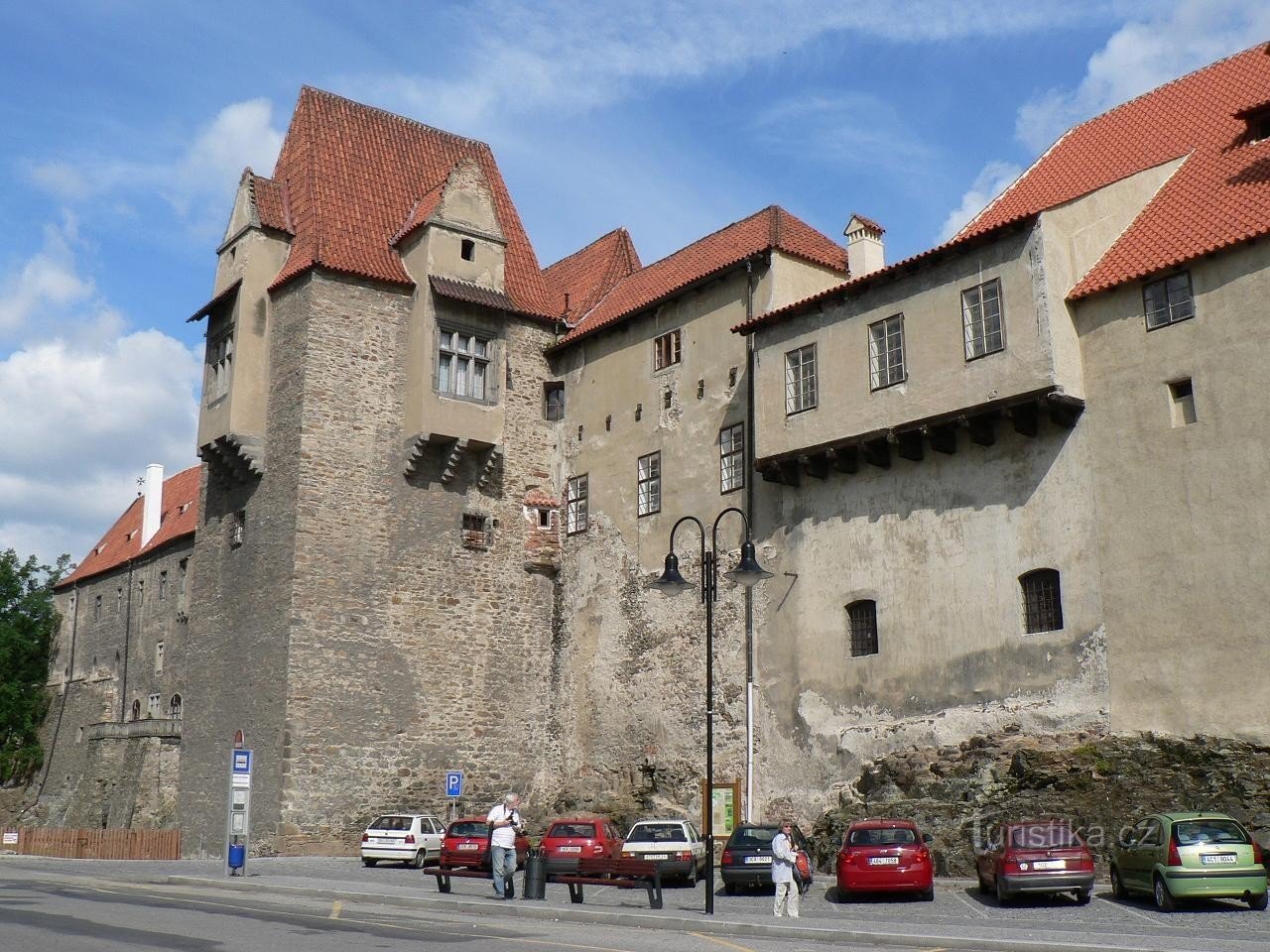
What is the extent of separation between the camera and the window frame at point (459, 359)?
3419cm

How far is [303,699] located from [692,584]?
31.3 ft

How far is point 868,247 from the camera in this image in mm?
31547

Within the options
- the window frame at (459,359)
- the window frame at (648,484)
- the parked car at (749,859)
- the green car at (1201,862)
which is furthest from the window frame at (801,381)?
the green car at (1201,862)

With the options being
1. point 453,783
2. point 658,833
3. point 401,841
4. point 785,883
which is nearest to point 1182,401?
point 785,883

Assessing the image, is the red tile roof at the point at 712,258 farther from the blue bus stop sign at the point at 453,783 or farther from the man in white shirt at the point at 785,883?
the man in white shirt at the point at 785,883

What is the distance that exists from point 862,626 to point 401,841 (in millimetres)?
11092

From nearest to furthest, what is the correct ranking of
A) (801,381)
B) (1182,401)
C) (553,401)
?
(1182,401) → (801,381) → (553,401)

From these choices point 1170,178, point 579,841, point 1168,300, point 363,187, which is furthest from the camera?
point 363,187

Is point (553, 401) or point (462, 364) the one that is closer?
point (462, 364)

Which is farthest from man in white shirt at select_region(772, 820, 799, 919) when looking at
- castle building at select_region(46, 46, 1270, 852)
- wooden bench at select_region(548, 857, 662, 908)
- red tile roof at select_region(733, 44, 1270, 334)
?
red tile roof at select_region(733, 44, 1270, 334)

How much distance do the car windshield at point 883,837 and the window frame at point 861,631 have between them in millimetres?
7212

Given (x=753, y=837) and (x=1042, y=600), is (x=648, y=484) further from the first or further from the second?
(x=753, y=837)

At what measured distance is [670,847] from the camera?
79.2 ft

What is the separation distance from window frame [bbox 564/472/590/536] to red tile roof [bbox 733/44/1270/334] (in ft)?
25.3
